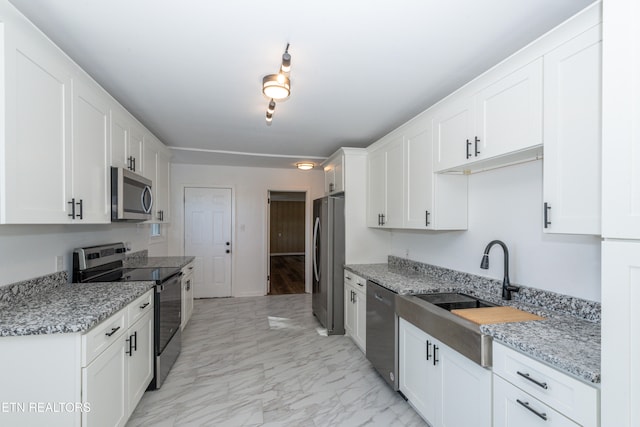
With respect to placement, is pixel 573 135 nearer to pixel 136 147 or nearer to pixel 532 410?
pixel 532 410

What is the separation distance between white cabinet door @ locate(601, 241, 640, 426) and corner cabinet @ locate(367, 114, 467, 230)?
146 cm

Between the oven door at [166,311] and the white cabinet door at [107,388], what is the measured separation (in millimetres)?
596

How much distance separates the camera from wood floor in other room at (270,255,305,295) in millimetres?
6184

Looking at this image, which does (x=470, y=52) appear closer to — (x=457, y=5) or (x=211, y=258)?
(x=457, y=5)

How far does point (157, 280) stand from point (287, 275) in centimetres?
526

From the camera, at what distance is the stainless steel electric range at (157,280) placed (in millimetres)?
2484

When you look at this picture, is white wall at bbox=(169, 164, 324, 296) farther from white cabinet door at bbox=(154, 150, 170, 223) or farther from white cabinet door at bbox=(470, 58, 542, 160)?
white cabinet door at bbox=(470, 58, 542, 160)

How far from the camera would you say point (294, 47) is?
183 centimetres

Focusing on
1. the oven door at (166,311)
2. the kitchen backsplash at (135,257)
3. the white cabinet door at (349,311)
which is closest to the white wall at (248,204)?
the kitchen backsplash at (135,257)

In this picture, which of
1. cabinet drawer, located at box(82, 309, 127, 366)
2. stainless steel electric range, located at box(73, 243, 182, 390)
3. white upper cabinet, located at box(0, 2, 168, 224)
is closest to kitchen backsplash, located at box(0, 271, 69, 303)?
stainless steel electric range, located at box(73, 243, 182, 390)

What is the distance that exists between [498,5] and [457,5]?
7.7 inches

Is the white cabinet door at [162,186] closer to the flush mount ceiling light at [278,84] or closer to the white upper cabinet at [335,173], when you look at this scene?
the white upper cabinet at [335,173]

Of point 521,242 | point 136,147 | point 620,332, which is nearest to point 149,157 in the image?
point 136,147

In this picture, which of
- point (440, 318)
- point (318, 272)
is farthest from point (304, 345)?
point (440, 318)
